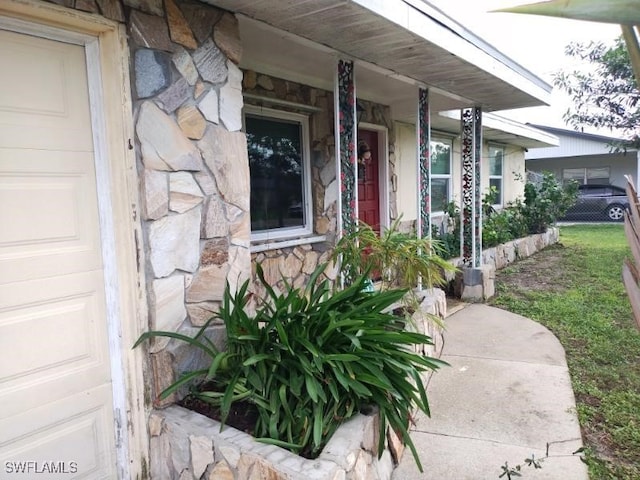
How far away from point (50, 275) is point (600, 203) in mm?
17587

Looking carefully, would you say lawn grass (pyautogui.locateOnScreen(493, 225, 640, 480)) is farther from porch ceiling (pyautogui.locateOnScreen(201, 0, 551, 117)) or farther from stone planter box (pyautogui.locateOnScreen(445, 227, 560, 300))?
porch ceiling (pyautogui.locateOnScreen(201, 0, 551, 117))

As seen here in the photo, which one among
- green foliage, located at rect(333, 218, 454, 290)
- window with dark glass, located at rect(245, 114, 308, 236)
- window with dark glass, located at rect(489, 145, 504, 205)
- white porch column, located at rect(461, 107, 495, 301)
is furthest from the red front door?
window with dark glass, located at rect(489, 145, 504, 205)

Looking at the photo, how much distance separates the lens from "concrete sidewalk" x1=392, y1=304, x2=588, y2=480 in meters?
2.37

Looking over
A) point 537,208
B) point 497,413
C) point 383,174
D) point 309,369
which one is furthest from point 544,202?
point 309,369

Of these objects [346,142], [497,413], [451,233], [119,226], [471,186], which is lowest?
[497,413]

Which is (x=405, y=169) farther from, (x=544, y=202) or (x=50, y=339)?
(x=50, y=339)

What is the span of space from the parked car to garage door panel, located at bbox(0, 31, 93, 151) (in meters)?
17.0

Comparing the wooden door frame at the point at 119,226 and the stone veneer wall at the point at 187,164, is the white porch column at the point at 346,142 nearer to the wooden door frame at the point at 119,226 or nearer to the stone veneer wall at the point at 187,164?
the stone veneer wall at the point at 187,164

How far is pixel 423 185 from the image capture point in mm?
4582

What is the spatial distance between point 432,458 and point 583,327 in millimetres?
2943

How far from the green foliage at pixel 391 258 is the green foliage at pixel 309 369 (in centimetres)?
74

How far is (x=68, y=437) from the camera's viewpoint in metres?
2.00

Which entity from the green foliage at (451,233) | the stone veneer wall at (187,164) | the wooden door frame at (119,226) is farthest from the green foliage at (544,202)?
the wooden door frame at (119,226)

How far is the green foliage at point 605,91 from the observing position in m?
9.12
